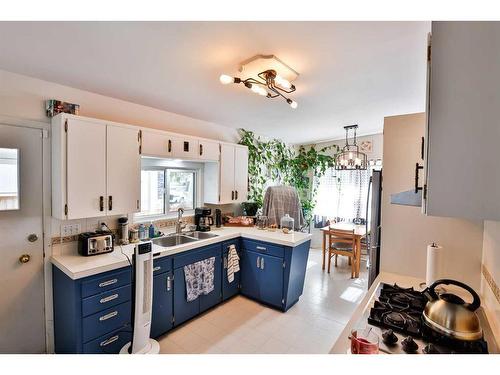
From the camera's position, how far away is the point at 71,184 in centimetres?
205

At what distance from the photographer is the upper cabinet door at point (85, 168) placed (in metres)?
2.05

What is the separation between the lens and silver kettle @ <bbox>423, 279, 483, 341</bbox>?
1.04 metres

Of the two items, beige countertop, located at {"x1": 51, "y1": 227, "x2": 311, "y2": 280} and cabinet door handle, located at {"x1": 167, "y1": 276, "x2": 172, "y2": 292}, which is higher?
beige countertop, located at {"x1": 51, "y1": 227, "x2": 311, "y2": 280}

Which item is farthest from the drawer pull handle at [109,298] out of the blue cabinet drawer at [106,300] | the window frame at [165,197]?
the window frame at [165,197]

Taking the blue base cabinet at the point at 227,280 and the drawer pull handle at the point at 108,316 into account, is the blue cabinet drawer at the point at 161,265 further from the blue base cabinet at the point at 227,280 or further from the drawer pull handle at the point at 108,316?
the blue base cabinet at the point at 227,280

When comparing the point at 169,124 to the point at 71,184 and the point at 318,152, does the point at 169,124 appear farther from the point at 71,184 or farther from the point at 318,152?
the point at 318,152

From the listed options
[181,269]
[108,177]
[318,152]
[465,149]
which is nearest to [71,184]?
[108,177]

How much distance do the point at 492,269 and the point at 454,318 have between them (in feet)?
2.02

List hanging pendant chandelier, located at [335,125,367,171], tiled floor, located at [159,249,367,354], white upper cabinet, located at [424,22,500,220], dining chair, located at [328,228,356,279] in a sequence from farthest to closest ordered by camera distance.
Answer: hanging pendant chandelier, located at [335,125,367,171], dining chair, located at [328,228,356,279], tiled floor, located at [159,249,367,354], white upper cabinet, located at [424,22,500,220]

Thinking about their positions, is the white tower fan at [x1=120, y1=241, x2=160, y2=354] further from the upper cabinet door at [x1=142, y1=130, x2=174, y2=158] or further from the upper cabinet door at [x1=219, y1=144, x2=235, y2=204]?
the upper cabinet door at [x1=219, y1=144, x2=235, y2=204]

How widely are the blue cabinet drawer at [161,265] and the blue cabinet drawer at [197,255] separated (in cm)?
7

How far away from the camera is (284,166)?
17.1 feet

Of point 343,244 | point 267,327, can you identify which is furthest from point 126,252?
point 343,244

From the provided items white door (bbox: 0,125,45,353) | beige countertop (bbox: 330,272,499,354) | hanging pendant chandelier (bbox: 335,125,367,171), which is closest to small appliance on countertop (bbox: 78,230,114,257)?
white door (bbox: 0,125,45,353)
